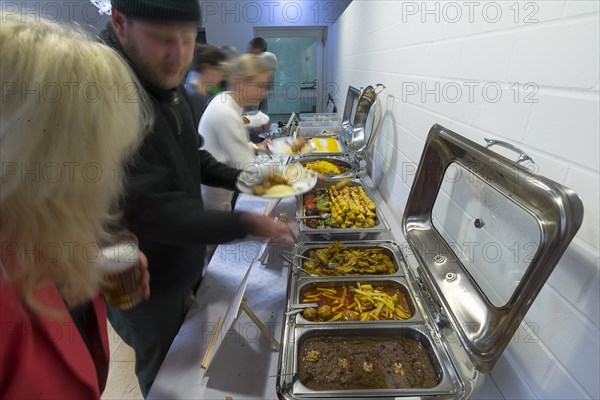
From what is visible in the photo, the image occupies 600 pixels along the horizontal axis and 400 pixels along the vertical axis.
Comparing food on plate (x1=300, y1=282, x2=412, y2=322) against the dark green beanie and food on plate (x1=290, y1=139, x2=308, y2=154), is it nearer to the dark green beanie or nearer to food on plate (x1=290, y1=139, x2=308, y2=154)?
the dark green beanie

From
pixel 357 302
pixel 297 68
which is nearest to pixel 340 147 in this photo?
pixel 357 302

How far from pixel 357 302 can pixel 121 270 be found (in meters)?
0.70

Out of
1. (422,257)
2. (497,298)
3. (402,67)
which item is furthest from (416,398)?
(402,67)

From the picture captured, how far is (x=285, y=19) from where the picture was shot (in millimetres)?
5383

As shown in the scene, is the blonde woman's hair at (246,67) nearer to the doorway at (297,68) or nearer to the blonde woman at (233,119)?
the blonde woman at (233,119)

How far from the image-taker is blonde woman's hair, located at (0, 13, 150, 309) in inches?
15.7

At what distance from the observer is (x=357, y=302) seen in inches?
40.7

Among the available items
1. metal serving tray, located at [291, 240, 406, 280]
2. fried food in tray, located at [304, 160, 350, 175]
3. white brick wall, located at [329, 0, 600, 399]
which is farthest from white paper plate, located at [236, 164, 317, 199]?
white brick wall, located at [329, 0, 600, 399]

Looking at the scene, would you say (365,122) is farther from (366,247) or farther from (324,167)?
(366,247)

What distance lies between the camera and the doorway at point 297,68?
18.6 ft

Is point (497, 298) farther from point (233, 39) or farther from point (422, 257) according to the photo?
point (233, 39)

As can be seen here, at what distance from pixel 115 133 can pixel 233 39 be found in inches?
227

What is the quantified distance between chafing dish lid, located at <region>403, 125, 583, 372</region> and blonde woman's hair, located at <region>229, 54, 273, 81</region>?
47.6 inches

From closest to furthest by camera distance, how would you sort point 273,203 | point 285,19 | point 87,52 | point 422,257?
point 87,52
point 422,257
point 273,203
point 285,19
